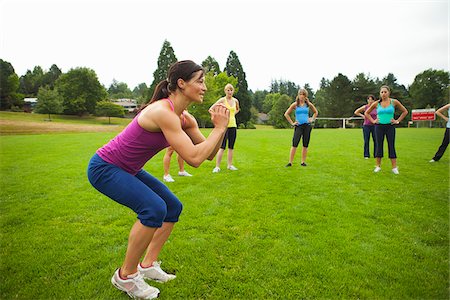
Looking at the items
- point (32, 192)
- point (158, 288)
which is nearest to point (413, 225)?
point (158, 288)

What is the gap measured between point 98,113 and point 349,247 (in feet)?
247

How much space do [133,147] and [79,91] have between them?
261 feet

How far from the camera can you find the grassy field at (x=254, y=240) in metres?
3.04

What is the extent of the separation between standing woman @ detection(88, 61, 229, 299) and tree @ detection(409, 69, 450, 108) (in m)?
88.7

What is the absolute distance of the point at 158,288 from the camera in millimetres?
3062

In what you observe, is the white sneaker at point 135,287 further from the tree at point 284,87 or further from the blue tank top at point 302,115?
the tree at point 284,87

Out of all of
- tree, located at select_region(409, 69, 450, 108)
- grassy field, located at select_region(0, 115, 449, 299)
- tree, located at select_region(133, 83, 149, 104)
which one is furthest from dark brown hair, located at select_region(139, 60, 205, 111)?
tree, located at select_region(409, 69, 450, 108)

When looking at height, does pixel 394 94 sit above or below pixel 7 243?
above

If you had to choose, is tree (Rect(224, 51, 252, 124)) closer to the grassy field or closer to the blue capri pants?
the grassy field

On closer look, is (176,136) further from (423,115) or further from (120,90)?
(120,90)

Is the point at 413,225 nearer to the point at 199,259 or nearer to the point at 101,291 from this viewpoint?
the point at 199,259

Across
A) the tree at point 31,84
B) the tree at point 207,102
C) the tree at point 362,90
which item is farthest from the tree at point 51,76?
the tree at point 362,90

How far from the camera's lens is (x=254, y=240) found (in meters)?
4.10

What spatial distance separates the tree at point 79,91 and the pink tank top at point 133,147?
Result: 76.3 metres
